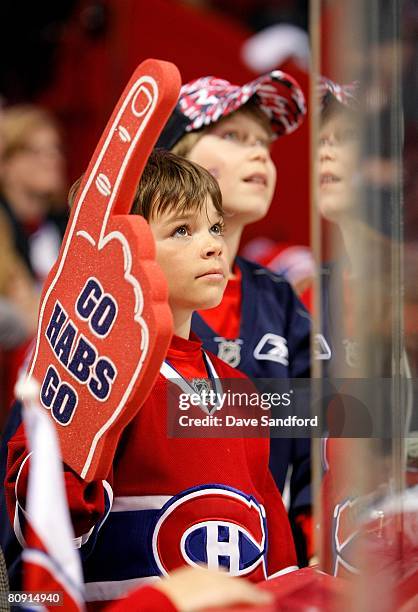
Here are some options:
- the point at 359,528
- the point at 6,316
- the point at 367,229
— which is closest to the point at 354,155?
the point at 367,229

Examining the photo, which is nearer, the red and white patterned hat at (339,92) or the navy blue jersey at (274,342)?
the red and white patterned hat at (339,92)

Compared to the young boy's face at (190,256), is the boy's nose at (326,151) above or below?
above

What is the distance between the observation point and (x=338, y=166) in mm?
799

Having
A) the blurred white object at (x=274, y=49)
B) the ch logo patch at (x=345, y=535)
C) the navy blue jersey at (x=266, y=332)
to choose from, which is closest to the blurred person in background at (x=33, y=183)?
the blurred white object at (x=274, y=49)

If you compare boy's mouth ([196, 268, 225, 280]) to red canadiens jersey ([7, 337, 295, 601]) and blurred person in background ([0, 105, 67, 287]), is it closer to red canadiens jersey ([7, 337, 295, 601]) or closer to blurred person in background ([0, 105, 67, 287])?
red canadiens jersey ([7, 337, 295, 601])

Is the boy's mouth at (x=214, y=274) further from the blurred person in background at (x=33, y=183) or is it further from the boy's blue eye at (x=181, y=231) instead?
the blurred person in background at (x=33, y=183)

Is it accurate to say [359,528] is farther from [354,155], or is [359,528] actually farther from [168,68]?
[168,68]

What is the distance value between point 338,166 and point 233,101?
226mm

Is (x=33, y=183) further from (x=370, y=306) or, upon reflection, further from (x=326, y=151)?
(x=370, y=306)

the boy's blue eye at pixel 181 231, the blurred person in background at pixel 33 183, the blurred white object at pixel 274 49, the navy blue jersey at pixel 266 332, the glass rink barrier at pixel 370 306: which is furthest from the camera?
the blurred person in background at pixel 33 183

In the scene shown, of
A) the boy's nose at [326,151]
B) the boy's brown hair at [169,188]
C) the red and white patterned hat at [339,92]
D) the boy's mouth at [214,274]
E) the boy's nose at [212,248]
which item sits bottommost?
the boy's mouth at [214,274]

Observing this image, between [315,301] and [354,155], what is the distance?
0.16 metres

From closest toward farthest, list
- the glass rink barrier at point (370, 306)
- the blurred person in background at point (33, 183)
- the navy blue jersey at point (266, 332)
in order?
the glass rink barrier at point (370, 306)
the navy blue jersey at point (266, 332)
the blurred person in background at point (33, 183)

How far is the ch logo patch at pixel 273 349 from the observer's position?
1.00 metres
